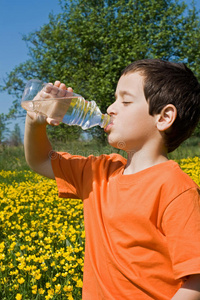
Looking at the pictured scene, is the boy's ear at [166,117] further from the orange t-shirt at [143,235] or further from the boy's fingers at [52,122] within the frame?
the boy's fingers at [52,122]

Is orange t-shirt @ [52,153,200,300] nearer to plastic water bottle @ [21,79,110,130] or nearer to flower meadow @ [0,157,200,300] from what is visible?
plastic water bottle @ [21,79,110,130]

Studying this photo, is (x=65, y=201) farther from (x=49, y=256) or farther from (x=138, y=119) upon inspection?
(x=138, y=119)

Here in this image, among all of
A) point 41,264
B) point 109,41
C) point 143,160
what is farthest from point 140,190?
point 109,41

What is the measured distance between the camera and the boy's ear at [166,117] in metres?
1.75

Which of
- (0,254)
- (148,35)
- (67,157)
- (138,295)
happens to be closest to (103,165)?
(67,157)

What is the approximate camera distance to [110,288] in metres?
1.67

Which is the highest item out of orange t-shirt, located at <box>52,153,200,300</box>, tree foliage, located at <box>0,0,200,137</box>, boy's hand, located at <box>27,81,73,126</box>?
tree foliage, located at <box>0,0,200,137</box>

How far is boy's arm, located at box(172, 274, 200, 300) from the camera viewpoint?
1373 mm

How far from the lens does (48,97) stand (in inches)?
75.4

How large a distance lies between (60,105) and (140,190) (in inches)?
29.6

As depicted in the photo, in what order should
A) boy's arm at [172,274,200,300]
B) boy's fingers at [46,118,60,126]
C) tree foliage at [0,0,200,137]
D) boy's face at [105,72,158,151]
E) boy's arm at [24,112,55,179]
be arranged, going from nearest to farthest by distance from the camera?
1. boy's arm at [172,274,200,300]
2. boy's face at [105,72,158,151]
3. boy's fingers at [46,118,60,126]
4. boy's arm at [24,112,55,179]
5. tree foliage at [0,0,200,137]

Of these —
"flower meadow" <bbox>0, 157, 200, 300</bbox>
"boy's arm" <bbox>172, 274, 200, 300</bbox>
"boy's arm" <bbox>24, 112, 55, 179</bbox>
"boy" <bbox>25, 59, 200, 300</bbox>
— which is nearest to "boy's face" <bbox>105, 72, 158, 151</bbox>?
"boy" <bbox>25, 59, 200, 300</bbox>

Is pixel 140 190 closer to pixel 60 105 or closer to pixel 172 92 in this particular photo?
pixel 172 92

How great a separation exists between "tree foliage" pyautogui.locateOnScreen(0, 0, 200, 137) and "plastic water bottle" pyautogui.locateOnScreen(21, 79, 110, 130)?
11981 millimetres
